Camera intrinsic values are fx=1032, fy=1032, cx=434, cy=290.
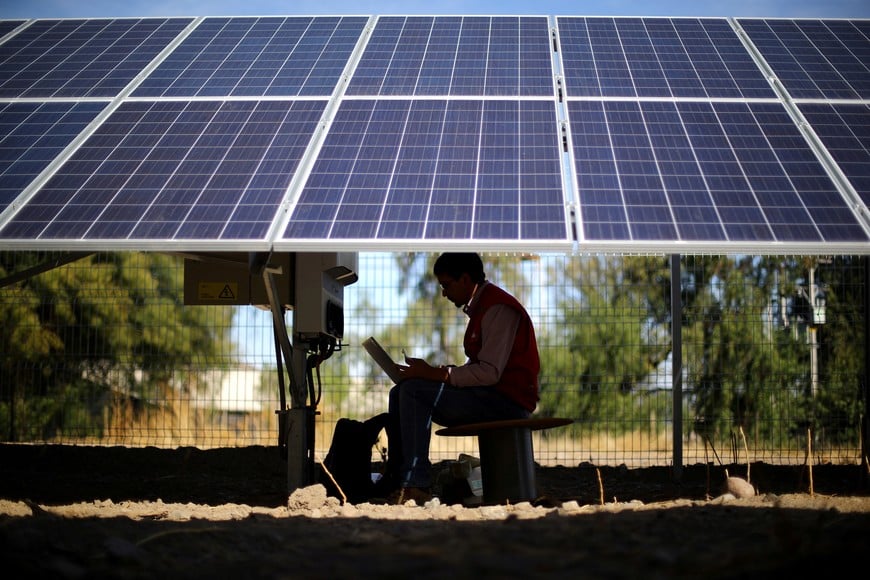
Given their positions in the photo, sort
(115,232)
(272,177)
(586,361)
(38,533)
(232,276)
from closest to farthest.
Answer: (38,533), (115,232), (272,177), (232,276), (586,361)

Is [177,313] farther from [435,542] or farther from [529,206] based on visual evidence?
[435,542]

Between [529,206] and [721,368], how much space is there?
5.62 m

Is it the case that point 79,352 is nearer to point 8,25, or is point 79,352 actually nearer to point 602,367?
point 8,25

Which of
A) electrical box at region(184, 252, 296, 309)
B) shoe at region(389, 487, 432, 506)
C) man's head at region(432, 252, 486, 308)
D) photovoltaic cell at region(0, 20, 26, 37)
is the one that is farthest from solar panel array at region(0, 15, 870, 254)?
shoe at region(389, 487, 432, 506)

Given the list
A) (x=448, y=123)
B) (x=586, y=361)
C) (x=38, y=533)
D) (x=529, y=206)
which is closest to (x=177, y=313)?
(x=586, y=361)

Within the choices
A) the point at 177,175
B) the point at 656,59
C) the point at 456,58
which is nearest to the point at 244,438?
the point at 456,58

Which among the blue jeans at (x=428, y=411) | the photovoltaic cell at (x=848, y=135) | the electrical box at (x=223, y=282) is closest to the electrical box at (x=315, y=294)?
the electrical box at (x=223, y=282)

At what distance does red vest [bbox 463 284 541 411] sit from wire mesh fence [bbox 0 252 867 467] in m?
3.44

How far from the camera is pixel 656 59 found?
8.72 meters

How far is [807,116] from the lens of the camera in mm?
7645

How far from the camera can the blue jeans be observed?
21.5 feet

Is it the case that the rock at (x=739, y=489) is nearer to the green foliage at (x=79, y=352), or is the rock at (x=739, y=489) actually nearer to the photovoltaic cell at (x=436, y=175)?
the photovoltaic cell at (x=436, y=175)

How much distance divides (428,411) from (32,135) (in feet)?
12.0

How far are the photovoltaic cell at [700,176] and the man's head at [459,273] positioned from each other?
911 mm
